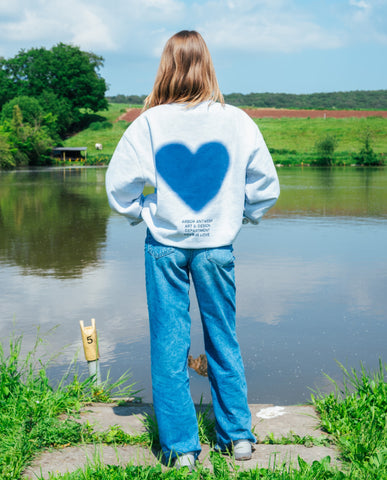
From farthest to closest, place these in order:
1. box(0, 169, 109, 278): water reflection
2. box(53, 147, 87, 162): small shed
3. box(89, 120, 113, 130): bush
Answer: box(89, 120, 113, 130): bush
box(53, 147, 87, 162): small shed
box(0, 169, 109, 278): water reflection

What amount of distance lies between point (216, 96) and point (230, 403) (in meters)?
1.43

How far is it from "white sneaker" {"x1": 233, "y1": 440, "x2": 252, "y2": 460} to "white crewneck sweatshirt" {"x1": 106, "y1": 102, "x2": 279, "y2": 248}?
3.01 feet

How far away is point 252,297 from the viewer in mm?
6172

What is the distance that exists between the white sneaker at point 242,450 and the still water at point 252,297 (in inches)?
36.8

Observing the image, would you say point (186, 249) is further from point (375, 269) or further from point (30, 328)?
point (375, 269)

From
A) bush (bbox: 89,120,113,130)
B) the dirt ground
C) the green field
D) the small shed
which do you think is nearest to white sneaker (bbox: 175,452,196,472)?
the green field

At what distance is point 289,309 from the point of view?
226 inches

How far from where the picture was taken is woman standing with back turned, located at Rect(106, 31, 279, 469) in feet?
8.61

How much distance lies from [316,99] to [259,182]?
108380 millimetres

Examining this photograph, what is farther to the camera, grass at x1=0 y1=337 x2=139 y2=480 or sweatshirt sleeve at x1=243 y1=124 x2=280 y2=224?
sweatshirt sleeve at x1=243 y1=124 x2=280 y2=224

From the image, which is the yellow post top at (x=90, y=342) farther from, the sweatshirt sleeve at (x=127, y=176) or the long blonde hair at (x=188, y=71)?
the long blonde hair at (x=188, y=71)

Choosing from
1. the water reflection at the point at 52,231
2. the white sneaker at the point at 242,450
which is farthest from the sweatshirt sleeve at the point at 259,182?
the water reflection at the point at 52,231

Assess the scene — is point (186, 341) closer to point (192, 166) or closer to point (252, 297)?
point (192, 166)

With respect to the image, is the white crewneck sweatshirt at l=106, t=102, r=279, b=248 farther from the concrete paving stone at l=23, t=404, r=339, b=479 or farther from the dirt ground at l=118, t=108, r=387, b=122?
the dirt ground at l=118, t=108, r=387, b=122
